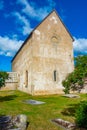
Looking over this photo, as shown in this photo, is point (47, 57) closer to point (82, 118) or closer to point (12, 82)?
point (12, 82)

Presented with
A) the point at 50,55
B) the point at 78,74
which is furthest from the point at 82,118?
the point at 50,55

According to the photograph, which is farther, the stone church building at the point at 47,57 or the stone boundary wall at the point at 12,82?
the stone boundary wall at the point at 12,82

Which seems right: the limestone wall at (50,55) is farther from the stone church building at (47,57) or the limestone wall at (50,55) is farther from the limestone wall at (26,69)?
the limestone wall at (26,69)

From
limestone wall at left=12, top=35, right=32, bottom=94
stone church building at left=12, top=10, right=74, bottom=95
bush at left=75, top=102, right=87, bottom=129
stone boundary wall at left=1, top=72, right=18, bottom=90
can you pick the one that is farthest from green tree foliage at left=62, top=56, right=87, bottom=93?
stone boundary wall at left=1, top=72, right=18, bottom=90

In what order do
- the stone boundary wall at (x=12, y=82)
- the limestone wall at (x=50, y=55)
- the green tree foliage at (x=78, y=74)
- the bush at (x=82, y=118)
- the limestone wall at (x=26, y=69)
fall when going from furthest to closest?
the stone boundary wall at (x=12, y=82)
the limestone wall at (x=26, y=69)
the limestone wall at (x=50, y=55)
the green tree foliage at (x=78, y=74)
the bush at (x=82, y=118)

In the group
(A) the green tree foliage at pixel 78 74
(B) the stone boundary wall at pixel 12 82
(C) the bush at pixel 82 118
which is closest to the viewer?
(C) the bush at pixel 82 118

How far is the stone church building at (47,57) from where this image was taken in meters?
31.5

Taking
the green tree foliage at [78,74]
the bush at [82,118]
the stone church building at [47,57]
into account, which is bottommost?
the bush at [82,118]

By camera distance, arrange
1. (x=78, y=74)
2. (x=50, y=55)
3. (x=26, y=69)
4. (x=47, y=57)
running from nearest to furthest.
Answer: (x=78, y=74) → (x=47, y=57) → (x=50, y=55) → (x=26, y=69)

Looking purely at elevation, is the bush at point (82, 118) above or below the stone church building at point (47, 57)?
below

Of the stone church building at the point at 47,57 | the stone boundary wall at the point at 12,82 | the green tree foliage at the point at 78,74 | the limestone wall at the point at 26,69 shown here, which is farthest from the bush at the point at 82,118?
the stone boundary wall at the point at 12,82

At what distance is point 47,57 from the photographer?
107 ft

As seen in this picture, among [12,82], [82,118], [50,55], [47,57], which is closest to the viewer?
[82,118]

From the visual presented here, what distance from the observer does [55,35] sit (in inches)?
1346
